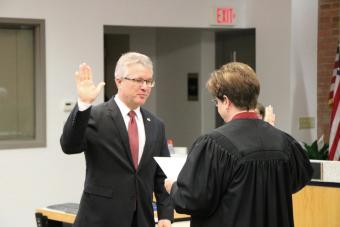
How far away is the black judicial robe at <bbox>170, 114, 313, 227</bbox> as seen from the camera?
2.47 metres

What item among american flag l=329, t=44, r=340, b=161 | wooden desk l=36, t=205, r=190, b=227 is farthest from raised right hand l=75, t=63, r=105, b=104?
american flag l=329, t=44, r=340, b=161

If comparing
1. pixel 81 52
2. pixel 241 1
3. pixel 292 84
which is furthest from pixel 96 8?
pixel 292 84

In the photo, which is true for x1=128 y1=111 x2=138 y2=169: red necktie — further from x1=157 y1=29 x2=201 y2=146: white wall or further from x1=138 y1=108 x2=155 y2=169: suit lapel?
x1=157 y1=29 x2=201 y2=146: white wall

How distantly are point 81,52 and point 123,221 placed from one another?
392cm

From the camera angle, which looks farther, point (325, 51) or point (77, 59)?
point (325, 51)

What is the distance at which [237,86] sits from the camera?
2520 mm

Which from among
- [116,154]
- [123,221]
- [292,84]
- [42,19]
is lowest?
[123,221]

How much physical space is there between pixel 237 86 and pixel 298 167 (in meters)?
0.45

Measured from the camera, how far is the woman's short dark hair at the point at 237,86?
252 centimetres

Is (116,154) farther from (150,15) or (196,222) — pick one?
(150,15)

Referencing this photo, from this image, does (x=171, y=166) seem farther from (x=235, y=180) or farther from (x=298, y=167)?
(x=298, y=167)

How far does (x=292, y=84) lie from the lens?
7.29 m

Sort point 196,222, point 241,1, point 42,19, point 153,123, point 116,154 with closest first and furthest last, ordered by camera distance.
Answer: point 196,222, point 116,154, point 153,123, point 42,19, point 241,1

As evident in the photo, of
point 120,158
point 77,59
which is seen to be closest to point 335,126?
point 77,59
